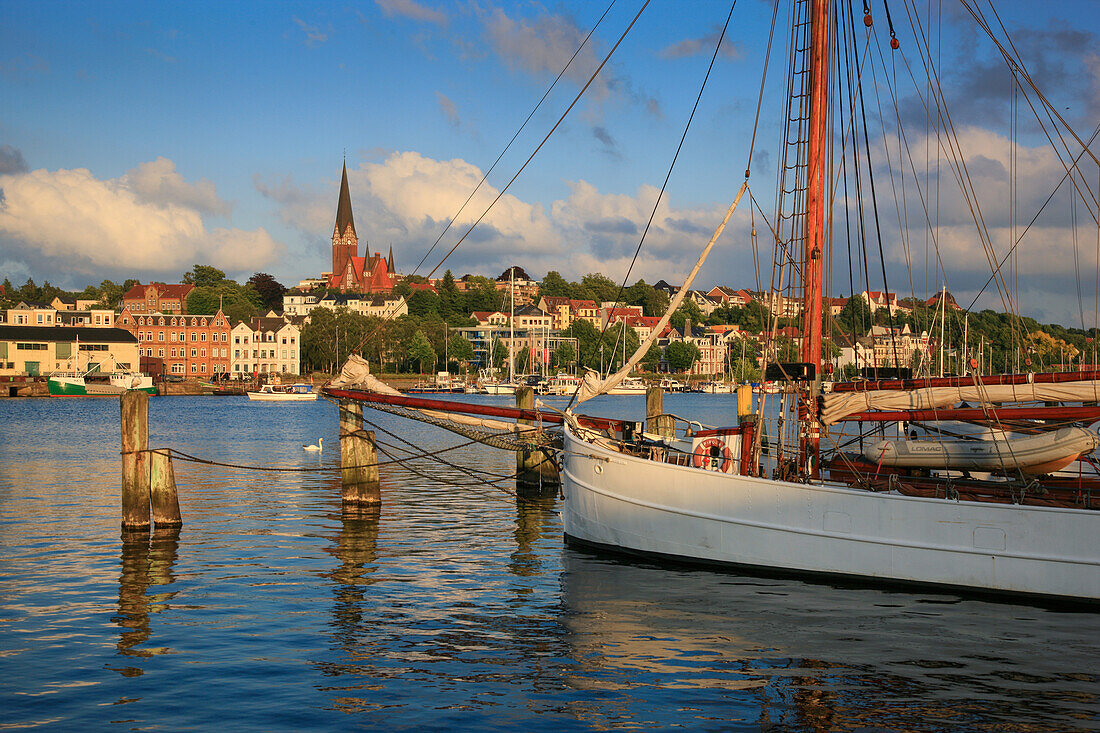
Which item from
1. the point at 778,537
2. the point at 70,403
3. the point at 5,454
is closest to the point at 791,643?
the point at 778,537

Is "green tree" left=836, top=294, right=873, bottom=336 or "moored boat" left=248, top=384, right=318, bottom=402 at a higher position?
"green tree" left=836, top=294, right=873, bottom=336

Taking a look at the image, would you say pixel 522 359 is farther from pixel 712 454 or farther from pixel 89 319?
pixel 712 454

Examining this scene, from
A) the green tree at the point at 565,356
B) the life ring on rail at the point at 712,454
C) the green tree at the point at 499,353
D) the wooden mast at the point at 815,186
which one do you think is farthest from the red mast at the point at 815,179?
the green tree at the point at 565,356

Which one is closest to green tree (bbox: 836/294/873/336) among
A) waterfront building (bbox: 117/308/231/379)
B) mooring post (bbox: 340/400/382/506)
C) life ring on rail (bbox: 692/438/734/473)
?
life ring on rail (bbox: 692/438/734/473)

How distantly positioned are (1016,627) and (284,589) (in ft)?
39.9

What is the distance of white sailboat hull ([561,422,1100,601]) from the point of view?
1600cm

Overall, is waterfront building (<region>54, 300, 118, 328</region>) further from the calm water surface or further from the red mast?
the red mast

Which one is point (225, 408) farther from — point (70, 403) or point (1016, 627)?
point (1016, 627)

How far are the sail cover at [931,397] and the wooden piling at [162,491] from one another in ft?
45.2

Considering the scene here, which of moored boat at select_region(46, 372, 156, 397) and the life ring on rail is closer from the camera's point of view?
the life ring on rail

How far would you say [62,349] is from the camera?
145 meters

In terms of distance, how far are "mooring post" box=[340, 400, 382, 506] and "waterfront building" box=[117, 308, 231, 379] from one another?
149 metres

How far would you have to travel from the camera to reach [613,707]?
12031mm

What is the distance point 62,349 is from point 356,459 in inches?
5351
